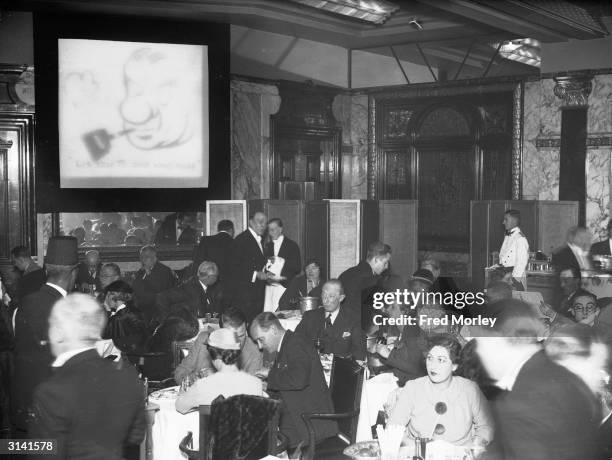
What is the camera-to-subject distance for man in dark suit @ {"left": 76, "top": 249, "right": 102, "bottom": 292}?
757cm

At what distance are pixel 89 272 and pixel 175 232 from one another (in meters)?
1.74

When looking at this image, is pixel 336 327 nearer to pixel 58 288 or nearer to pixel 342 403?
pixel 342 403

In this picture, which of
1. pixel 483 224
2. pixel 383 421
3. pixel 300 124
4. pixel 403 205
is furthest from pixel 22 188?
pixel 383 421

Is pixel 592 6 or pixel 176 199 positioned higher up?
pixel 592 6

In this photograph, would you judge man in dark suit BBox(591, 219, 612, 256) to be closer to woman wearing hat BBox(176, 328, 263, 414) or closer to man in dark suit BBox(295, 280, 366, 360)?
man in dark suit BBox(295, 280, 366, 360)

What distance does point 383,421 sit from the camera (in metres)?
4.19

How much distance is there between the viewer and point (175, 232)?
32.5 ft

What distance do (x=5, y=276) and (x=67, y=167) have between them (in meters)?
1.64

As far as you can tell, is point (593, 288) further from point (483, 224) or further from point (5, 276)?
point (5, 276)

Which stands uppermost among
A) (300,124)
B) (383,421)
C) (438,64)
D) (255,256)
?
(438,64)

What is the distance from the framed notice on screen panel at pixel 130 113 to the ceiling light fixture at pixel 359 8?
1.50 metres

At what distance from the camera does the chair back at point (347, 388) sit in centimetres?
416

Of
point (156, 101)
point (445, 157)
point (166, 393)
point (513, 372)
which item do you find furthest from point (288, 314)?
point (445, 157)

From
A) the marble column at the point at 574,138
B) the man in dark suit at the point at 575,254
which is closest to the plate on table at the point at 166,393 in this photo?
the man in dark suit at the point at 575,254
